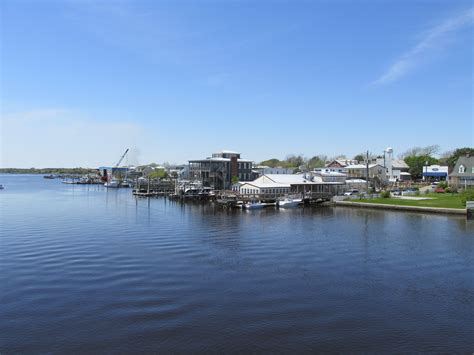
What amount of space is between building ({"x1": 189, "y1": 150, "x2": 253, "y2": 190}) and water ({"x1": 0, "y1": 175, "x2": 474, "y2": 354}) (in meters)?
51.2

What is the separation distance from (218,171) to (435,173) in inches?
2837

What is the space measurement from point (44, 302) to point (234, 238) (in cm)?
2112

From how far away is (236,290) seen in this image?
76.4 feet

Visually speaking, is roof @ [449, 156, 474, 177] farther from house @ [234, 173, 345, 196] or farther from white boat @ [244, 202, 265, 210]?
white boat @ [244, 202, 265, 210]

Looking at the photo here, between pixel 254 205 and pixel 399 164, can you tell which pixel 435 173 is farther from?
pixel 254 205

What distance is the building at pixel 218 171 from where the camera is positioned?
95312 mm

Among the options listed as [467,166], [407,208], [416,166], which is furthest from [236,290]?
[416,166]

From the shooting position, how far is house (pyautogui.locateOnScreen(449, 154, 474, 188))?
86819 mm

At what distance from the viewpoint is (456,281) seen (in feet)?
81.9

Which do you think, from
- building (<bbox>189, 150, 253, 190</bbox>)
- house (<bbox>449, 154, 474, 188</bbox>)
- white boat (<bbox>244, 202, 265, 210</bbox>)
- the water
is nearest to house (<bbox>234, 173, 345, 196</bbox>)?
white boat (<bbox>244, 202, 265, 210</bbox>)

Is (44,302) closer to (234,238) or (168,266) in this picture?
(168,266)

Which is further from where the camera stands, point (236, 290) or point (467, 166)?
point (467, 166)

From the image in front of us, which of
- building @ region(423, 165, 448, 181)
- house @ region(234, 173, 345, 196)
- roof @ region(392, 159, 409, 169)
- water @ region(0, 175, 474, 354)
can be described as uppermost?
roof @ region(392, 159, 409, 169)

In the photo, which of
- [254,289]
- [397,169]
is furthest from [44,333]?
[397,169]
